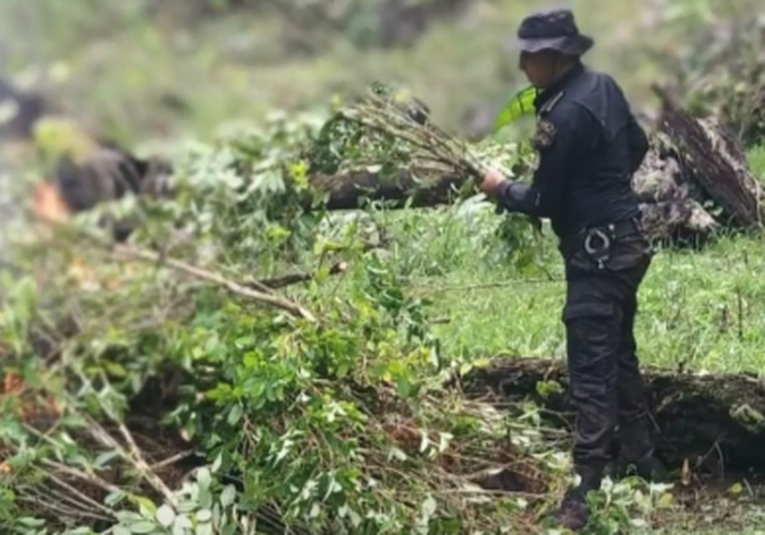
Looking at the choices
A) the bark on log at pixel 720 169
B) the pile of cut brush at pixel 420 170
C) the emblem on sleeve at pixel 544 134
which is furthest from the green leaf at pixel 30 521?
the bark on log at pixel 720 169

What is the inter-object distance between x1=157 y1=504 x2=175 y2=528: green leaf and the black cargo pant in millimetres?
1400

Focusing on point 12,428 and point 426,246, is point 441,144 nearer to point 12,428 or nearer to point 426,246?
point 426,246

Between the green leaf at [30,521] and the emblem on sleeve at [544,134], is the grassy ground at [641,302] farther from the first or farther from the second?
the green leaf at [30,521]

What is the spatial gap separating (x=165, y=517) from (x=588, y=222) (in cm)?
164

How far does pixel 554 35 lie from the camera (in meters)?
3.11

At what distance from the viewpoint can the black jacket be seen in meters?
3.87

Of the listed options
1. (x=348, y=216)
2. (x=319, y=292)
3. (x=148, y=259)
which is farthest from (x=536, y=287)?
(x=148, y=259)

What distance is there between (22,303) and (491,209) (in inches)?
90.5

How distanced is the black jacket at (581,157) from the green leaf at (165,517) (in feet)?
4.66

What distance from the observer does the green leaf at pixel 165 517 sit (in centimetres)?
319

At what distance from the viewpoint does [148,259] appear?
7.71 feet

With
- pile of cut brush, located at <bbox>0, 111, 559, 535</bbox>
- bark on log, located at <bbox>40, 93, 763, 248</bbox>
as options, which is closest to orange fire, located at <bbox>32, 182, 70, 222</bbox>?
pile of cut brush, located at <bbox>0, 111, 559, 535</bbox>

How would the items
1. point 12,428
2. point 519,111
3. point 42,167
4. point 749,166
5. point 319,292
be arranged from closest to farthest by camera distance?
point 42,167, point 12,428, point 519,111, point 319,292, point 749,166

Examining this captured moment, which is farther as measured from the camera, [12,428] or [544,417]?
[544,417]
